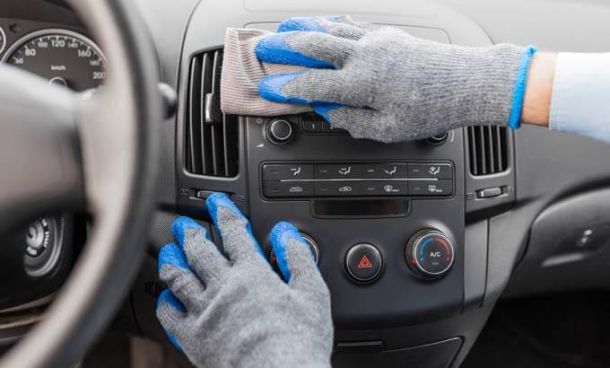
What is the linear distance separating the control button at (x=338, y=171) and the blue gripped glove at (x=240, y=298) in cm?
9

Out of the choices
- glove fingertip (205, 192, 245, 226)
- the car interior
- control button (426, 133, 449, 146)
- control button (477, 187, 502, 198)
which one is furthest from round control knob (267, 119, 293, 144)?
control button (477, 187, 502, 198)

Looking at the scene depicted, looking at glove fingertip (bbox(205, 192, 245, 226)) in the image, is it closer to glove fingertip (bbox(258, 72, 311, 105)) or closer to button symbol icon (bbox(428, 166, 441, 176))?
glove fingertip (bbox(258, 72, 311, 105))

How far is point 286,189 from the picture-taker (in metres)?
1.04

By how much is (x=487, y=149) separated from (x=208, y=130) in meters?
0.45

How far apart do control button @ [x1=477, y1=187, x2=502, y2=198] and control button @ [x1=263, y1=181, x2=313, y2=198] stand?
0.28 m

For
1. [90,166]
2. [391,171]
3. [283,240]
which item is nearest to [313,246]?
[283,240]

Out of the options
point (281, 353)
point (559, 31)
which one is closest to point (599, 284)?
point (559, 31)

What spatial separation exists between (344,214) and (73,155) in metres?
0.47

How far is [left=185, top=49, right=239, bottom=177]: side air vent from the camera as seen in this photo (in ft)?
3.43

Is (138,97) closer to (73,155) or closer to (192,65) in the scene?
(73,155)

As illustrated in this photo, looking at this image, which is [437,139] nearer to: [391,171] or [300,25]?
[391,171]

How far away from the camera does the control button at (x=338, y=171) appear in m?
1.04

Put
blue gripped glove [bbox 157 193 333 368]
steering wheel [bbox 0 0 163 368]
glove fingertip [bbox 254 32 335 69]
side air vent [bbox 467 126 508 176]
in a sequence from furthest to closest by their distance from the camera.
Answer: side air vent [bbox 467 126 508 176] < glove fingertip [bbox 254 32 335 69] < blue gripped glove [bbox 157 193 333 368] < steering wheel [bbox 0 0 163 368]

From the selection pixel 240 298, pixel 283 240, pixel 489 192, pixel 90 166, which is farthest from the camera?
pixel 489 192
